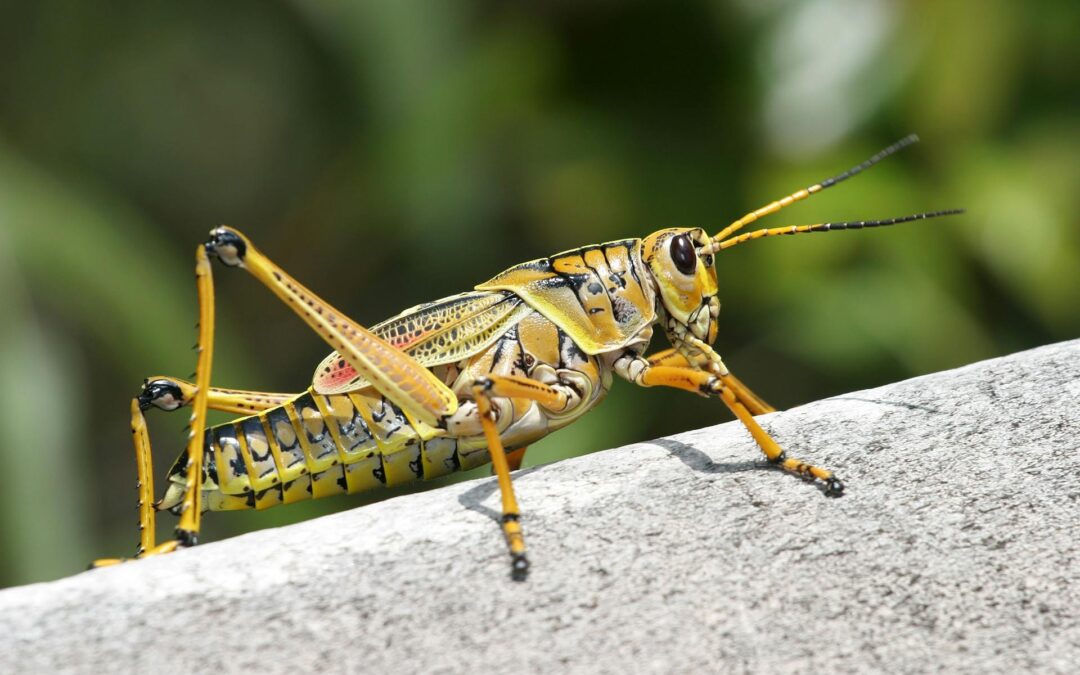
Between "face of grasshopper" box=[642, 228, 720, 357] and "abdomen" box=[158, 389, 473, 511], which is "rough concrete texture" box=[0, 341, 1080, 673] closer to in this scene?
"abdomen" box=[158, 389, 473, 511]

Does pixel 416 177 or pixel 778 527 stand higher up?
pixel 416 177

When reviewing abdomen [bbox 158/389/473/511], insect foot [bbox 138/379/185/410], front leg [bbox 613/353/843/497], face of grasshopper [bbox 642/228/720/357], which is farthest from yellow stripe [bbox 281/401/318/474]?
face of grasshopper [bbox 642/228/720/357]

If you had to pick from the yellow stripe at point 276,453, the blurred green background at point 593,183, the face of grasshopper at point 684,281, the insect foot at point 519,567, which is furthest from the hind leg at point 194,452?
the face of grasshopper at point 684,281

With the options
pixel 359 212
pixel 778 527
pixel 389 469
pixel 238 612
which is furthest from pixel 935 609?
pixel 359 212

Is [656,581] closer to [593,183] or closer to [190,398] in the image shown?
[190,398]

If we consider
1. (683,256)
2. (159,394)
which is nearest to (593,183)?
(683,256)

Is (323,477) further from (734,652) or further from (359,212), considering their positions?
(359,212)
